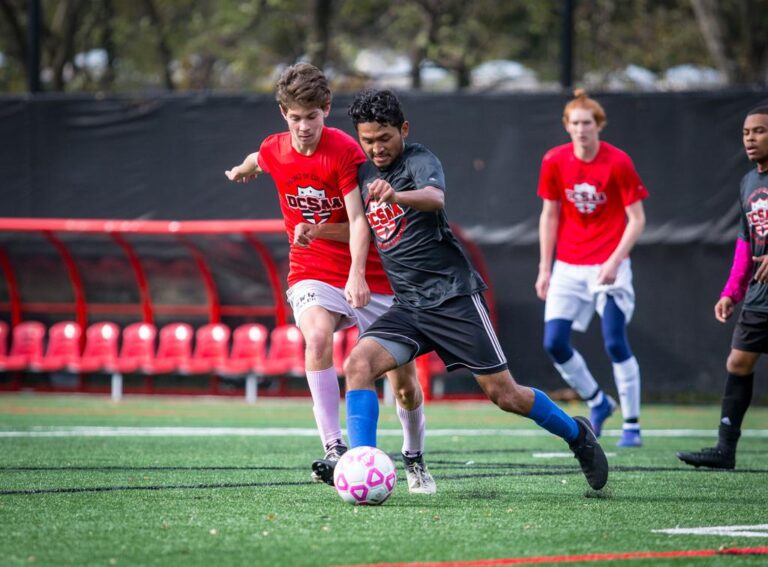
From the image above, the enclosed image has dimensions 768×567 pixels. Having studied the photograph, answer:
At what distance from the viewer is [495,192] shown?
13.9m

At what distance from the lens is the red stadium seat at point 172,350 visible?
48.4 feet

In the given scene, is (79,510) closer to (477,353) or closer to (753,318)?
(477,353)

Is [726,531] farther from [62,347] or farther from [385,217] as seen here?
[62,347]

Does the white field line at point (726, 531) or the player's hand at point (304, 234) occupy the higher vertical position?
the player's hand at point (304, 234)

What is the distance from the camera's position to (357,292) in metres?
5.74

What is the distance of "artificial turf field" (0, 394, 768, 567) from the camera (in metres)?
4.29

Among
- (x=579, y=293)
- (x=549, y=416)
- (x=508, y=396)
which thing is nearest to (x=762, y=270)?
(x=549, y=416)


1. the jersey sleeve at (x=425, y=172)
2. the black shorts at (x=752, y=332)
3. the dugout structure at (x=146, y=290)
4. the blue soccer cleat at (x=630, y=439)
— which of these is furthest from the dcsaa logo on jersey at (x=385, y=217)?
the dugout structure at (x=146, y=290)

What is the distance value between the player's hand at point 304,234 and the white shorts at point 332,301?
0.25 meters

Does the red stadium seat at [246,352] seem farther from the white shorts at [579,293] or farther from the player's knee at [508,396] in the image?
the player's knee at [508,396]

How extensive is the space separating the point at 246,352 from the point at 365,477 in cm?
956

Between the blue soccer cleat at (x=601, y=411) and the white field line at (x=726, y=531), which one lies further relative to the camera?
the blue soccer cleat at (x=601, y=411)

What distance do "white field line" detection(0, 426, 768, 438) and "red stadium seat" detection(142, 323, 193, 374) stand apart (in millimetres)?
4474

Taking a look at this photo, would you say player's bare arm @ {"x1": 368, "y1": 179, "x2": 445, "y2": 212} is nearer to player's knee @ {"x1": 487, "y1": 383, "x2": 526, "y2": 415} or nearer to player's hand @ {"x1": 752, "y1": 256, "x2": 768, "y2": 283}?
player's knee @ {"x1": 487, "y1": 383, "x2": 526, "y2": 415}
